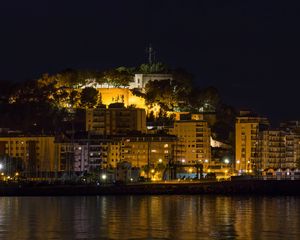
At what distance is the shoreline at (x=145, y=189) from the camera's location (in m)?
88.6

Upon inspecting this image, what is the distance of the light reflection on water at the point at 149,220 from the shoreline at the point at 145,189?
49.9 feet

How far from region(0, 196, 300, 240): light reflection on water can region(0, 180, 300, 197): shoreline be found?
15.2m

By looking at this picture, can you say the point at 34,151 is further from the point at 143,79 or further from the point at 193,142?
the point at 143,79

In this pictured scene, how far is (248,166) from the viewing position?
363 feet

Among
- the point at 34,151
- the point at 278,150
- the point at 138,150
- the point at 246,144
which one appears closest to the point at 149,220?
the point at 138,150

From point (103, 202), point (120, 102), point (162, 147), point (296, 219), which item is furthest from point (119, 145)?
point (296, 219)

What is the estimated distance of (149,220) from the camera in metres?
53.5

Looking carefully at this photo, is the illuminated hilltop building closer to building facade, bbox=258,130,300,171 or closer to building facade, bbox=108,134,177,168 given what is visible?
building facade, bbox=258,130,300,171

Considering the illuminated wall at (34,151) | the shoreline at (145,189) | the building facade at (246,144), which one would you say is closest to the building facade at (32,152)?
the illuminated wall at (34,151)

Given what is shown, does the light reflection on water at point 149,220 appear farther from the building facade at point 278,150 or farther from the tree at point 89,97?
the tree at point 89,97

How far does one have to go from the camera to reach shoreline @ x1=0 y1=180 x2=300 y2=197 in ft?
291

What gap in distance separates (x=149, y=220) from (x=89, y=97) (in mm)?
62780

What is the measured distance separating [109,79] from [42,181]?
2464 cm

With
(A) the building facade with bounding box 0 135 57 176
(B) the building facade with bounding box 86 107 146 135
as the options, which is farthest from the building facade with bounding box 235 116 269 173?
(A) the building facade with bounding box 0 135 57 176
